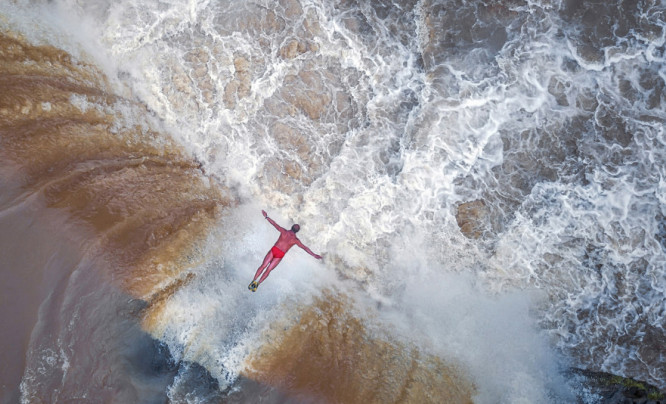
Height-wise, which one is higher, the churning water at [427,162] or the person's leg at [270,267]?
the churning water at [427,162]

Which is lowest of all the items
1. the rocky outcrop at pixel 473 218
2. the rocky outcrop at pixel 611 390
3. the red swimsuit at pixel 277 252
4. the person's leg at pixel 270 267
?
the person's leg at pixel 270 267

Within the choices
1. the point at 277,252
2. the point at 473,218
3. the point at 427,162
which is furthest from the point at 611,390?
the point at 277,252

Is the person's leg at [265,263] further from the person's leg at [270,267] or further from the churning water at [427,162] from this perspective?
the churning water at [427,162]

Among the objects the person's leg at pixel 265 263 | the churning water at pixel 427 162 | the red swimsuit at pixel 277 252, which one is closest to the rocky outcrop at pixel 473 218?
the churning water at pixel 427 162

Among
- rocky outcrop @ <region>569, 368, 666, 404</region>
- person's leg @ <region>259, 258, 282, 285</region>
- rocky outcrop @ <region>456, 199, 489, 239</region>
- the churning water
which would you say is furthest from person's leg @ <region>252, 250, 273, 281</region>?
rocky outcrop @ <region>569, 368, 666, 404</region>

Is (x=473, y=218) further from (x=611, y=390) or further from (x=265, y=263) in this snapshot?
(x=265, y=263)

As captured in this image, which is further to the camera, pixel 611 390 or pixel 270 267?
pixel 611 390

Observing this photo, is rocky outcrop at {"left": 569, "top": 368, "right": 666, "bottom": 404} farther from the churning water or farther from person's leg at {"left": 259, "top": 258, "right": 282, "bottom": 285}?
person's leg at {"left": 259, "top": 258, "right": 282, "bottom": 285}

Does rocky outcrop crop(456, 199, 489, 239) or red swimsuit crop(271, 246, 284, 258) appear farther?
rocky outcrop crop(456, 199, 489, 239)

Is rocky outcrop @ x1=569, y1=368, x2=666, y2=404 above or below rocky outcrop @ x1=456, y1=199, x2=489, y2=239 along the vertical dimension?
below
